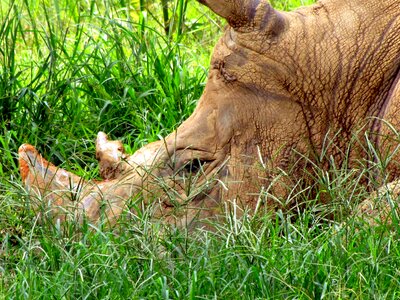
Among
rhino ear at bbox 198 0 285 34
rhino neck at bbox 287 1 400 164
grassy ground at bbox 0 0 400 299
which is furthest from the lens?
rhino neck at bbox 287 1 400 164

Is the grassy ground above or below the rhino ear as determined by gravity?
below

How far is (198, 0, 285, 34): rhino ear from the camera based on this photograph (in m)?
4.84

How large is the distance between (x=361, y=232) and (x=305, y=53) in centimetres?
110

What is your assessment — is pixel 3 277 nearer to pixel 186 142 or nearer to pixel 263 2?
pixel 186 142

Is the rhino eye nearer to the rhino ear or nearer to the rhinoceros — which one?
the rhinoceros

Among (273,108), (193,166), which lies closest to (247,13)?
(273,108)

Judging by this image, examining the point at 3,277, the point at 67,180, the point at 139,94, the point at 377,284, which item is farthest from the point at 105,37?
the point at 377,284

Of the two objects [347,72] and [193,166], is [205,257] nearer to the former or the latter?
[193,166]

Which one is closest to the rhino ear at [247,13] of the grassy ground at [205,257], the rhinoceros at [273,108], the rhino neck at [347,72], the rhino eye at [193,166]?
the rhinoceros at [273,108]

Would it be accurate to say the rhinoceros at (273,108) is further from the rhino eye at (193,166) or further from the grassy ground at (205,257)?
the grassy ground at (205,257)

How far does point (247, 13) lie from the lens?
4863 mm

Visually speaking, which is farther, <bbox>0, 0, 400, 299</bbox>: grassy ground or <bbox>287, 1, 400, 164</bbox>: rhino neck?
<bbox>287, 1, 400, 164</bbox>: rhino neck

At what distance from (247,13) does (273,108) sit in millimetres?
420

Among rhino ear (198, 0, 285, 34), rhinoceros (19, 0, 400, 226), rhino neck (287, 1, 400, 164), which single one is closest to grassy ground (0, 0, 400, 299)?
rhinoceros (19, 0, 400, 226)
